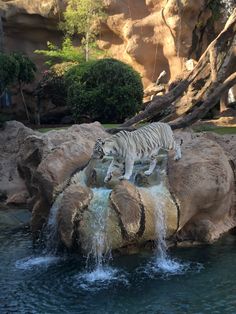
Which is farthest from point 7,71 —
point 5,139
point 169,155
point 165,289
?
point 165,289

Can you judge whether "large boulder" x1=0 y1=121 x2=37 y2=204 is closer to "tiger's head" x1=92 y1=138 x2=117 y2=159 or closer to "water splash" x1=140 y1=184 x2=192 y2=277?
"tiger's head" x1=92 y1=138 x2=117 y2=159

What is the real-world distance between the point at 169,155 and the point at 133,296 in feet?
12.8

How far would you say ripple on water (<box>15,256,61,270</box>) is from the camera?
9562 mm

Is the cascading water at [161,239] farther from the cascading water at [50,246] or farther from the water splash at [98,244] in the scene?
the cascading water at [50,246]

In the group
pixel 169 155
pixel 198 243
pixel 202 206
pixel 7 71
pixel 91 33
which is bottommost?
pixel 198 243

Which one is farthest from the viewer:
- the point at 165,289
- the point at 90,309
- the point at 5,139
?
the point at 5,139

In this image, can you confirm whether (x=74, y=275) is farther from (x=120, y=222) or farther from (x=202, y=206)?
(x=202, y=206)

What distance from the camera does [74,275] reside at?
Result: 896 cm

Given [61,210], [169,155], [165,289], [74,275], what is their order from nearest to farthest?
[165,289] < [74,275] < [61,210] < [169,155]

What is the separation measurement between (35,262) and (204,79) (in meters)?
10.8

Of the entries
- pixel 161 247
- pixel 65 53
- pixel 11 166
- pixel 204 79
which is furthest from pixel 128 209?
pixel 65 53

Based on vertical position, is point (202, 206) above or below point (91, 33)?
below

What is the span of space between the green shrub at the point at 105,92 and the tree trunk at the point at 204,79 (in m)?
4.90

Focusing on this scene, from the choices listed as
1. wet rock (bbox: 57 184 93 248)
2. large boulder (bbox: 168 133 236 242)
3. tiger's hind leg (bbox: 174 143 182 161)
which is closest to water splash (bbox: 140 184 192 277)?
large boulder (bbox: 168 133 236 242)
